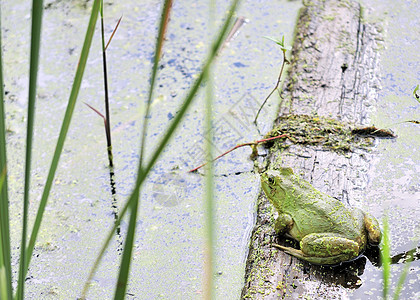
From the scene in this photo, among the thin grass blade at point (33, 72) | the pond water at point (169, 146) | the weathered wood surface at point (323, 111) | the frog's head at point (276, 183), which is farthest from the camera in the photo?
the pond water at point (169, 146)

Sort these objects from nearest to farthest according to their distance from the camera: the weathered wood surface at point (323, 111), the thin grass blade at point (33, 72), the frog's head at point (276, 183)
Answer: the thin grass blade at point (33, 72)
the weathered wood surface at point (323, 111)
the frog's head at point (276, 183)

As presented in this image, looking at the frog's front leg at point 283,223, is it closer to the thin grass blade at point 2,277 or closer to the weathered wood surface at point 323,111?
the weathered wood surface at point 323,111

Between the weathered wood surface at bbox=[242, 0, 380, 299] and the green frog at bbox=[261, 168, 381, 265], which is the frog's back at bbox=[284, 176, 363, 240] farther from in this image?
the weathered wood surface at bbox=[242, 0, 380, 299]

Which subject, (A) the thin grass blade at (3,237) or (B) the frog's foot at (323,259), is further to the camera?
(B) the frog's foot at (323,259)

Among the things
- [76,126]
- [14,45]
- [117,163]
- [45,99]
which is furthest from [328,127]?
[14,45]

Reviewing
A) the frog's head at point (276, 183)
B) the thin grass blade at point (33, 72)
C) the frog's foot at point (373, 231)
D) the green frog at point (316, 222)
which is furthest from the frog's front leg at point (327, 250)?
the thin grass blade at point (33, 72)

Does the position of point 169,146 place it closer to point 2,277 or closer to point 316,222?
point 316,222

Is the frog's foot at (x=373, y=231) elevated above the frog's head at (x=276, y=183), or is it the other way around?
the frog's head at (x=276, y=183)

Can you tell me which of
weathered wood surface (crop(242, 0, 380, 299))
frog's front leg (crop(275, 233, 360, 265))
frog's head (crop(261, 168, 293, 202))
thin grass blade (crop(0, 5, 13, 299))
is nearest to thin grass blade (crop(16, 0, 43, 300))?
thin grass blade (crop(0, 5, 13, 299))
